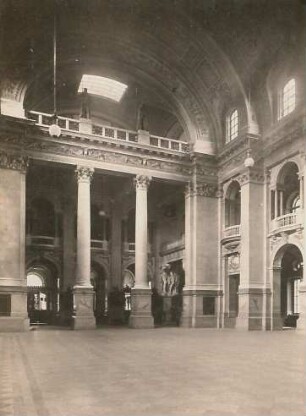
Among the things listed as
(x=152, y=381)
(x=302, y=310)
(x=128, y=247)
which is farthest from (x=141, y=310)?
(x=152, y=381)

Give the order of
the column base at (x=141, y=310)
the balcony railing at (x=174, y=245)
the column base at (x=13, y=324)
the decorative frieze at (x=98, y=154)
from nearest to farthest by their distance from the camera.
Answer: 1. the column base at (x=13, y=324)
2. the decorative frieze at (x=98, y=154)
3. the column base at (x=141, y=310)
4. the balcony railing at (x=174, y=245)

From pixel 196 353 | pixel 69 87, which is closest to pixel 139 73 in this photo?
pixel 69 87

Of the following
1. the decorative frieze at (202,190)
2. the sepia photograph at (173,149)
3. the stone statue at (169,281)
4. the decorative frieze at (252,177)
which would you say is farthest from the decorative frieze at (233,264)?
the stone statue at (169,281)

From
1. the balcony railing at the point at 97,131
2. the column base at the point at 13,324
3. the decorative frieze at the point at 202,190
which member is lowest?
the column base at the point at 13,324

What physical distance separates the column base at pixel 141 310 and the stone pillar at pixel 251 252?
4372 mm

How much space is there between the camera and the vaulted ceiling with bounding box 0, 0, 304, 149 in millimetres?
19906

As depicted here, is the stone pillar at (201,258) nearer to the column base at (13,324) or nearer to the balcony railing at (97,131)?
the balcony railing at (97,131)

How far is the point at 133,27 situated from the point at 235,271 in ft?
42.7

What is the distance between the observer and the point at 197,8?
2127 cm

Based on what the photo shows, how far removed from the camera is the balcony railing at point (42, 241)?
28156 millimetres

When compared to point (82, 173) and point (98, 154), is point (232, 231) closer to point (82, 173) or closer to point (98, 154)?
point (98, 154)

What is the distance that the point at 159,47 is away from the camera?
22641 millimetres

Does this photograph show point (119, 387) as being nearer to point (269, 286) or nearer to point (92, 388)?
point (92, 388)

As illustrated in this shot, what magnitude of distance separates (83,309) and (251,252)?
329 inches
